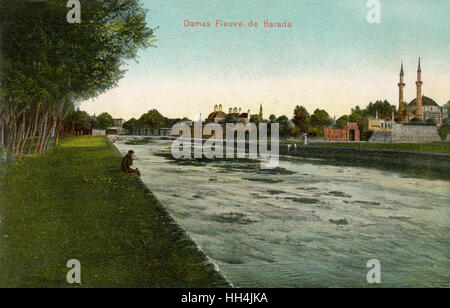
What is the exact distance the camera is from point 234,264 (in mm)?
7293

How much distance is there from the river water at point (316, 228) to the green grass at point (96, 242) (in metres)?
0.82

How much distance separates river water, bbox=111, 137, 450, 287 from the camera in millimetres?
6887

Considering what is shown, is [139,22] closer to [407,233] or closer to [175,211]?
[175,211]

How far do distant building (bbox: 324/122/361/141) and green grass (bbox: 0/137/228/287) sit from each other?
85.9 metres

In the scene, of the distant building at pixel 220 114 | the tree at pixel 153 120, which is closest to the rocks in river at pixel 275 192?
the distant building at pixel 220 114

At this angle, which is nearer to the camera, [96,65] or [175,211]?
[175,211]

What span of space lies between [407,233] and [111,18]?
1484cm

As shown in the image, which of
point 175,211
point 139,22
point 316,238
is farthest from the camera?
point 139,22

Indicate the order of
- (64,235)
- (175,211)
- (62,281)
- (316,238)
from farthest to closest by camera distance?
(175,211), (316,238), (64,235), (62,281)

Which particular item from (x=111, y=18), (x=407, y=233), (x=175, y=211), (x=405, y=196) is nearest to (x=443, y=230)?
(x=407, y=233)

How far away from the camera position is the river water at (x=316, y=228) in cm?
689

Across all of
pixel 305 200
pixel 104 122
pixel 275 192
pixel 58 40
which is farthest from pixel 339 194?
pixel 104 122

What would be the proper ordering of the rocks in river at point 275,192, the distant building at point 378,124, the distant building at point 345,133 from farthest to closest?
the distant building at point 378,124, the distant building at point 345,133, the rocks in river at point 275,192

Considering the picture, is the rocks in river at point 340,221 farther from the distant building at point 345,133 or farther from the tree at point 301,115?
the tree at point 301,115
